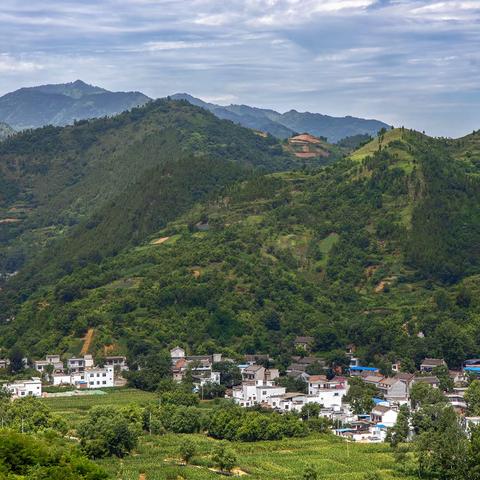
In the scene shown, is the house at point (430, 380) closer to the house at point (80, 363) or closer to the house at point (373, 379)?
the house at point (373, 379)

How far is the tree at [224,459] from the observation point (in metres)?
50.0

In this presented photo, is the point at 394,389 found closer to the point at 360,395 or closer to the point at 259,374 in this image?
the point at 360,395

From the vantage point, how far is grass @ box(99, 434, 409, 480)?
49.1 meters

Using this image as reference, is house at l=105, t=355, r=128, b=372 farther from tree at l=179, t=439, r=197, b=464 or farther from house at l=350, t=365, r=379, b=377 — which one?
tree at l=179, t=439, r=197, b=464

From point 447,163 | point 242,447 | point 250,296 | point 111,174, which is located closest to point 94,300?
point 250,296

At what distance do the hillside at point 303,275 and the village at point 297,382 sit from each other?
1.86m

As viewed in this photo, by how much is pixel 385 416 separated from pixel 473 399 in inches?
215

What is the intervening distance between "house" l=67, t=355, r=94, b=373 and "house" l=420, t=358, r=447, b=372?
24335 millimetres

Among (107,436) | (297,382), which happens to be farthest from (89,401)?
(107,436)

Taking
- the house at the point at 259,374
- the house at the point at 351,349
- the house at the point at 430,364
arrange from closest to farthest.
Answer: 1. the house at the point at 259,374
2. the house at the point at 430,364
3. the house at the point at 351,349

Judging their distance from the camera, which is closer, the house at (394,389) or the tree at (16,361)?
the house at (394,389)

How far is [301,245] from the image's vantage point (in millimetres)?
99812

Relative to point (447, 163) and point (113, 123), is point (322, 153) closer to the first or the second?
point (113, 123)

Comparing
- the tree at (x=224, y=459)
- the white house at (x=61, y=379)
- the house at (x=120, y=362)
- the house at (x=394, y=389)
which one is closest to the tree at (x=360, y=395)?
the house at (x=394, y=389)
